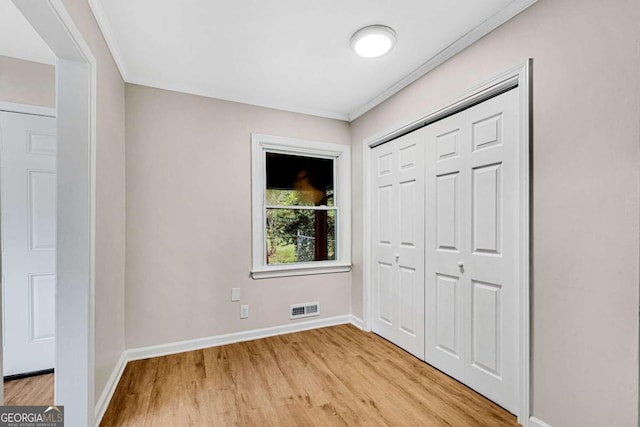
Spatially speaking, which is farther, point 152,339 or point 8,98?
point 152,339

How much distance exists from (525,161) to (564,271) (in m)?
0.62

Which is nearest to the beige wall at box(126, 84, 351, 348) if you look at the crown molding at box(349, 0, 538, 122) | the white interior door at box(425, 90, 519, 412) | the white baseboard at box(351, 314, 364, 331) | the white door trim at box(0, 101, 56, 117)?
the white door trim at box(0, 101, 56, 117)

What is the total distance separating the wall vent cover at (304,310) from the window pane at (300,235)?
0.48 meters

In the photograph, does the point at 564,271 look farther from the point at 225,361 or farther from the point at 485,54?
the point at 225,361

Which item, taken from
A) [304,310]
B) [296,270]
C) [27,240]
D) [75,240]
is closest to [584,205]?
[296,270]

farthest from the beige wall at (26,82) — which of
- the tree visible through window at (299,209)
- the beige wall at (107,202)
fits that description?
the tree visible through window at (299,209)

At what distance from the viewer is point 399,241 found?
2768mm

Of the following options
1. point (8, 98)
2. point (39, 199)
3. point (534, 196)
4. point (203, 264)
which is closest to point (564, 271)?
point (534, 196)

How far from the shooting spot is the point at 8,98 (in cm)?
223

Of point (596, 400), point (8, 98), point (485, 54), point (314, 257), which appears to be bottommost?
point (596, 400)

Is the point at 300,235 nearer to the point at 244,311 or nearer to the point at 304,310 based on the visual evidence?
the point at 304,310

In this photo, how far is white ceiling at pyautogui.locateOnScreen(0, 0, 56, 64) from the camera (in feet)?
5.86

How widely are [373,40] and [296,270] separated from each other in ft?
7.24

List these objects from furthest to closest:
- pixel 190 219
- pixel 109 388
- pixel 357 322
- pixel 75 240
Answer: pixel 357 322 → pixel 190 219 → pixel 109 388 → pixel 75 240
